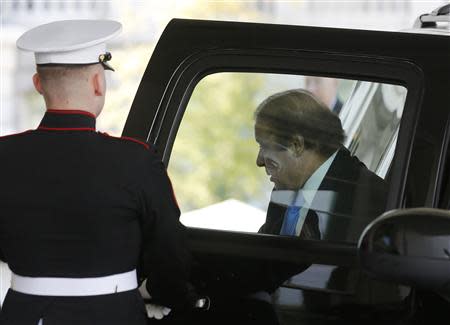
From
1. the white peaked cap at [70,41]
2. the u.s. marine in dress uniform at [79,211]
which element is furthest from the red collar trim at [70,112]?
the white peaked cap at [70,41]

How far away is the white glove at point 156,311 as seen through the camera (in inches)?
101

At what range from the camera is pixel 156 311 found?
257 cm

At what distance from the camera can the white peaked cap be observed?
7.97 ft

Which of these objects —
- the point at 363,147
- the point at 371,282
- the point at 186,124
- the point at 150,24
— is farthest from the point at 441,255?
the point at 150,24

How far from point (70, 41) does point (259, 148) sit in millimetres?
507

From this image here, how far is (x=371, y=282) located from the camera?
7.93 ft

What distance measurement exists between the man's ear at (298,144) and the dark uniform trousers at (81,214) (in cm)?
38

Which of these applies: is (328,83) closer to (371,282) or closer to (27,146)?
(371,282)

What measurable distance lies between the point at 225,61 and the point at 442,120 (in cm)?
53

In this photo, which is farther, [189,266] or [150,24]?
[150,24]

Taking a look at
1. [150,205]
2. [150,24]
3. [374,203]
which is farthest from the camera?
[150,24]

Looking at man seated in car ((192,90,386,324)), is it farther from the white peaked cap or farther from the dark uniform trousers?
the white peaked cap

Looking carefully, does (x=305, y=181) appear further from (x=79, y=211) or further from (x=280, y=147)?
(x=79, y=211)

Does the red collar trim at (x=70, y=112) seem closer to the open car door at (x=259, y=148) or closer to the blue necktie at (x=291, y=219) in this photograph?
the open car door at (x=259, y=148)
